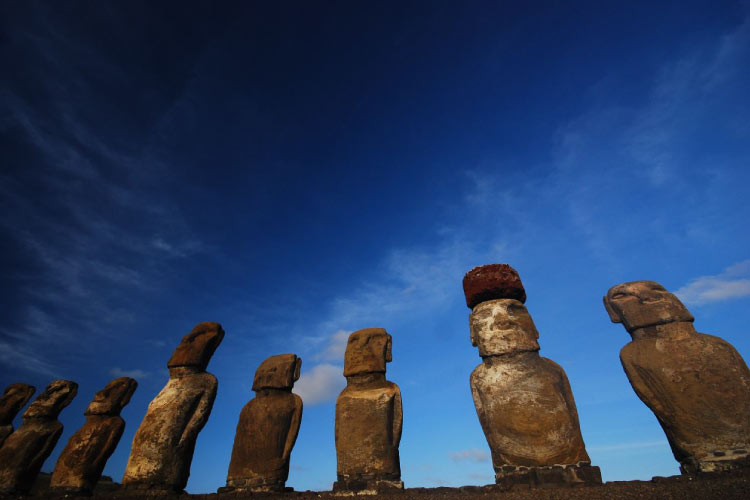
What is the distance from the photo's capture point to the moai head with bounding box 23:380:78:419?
37.7 ft

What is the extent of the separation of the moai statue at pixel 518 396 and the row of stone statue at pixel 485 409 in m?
0.02

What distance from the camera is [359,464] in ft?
24.2

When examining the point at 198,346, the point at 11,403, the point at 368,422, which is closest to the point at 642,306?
the point at 368,422

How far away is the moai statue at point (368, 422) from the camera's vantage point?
7.26 meters

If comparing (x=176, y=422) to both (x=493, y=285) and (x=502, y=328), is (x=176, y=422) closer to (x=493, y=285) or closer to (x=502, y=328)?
(x=502, y=328)

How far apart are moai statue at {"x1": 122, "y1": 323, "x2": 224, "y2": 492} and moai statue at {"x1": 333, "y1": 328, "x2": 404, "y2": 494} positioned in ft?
11.5

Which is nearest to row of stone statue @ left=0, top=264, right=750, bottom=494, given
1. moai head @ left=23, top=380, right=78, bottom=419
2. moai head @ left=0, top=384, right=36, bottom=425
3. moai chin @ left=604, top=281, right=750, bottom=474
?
moai chin @ left=604, top=281, right=750, bottom=474

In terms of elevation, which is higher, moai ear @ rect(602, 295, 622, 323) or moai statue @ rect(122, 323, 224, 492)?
moai ear @ rect(602, 295, 622, 323)

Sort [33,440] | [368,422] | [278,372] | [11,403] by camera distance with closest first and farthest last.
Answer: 1. [368,422]
2. [278,372]
3. [33,440]
4. [11,403]

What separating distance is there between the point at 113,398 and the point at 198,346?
2870 mm

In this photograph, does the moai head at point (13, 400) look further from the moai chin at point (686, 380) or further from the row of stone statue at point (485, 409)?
the moai chin at point (686, 380)

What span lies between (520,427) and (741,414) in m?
3.24

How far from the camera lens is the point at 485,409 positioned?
6992 millimetres

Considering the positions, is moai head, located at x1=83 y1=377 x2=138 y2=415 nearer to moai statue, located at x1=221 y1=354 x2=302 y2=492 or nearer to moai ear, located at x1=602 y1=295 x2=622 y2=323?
moai statue, located at x1=221 y1=354 x2=302 y2=492
